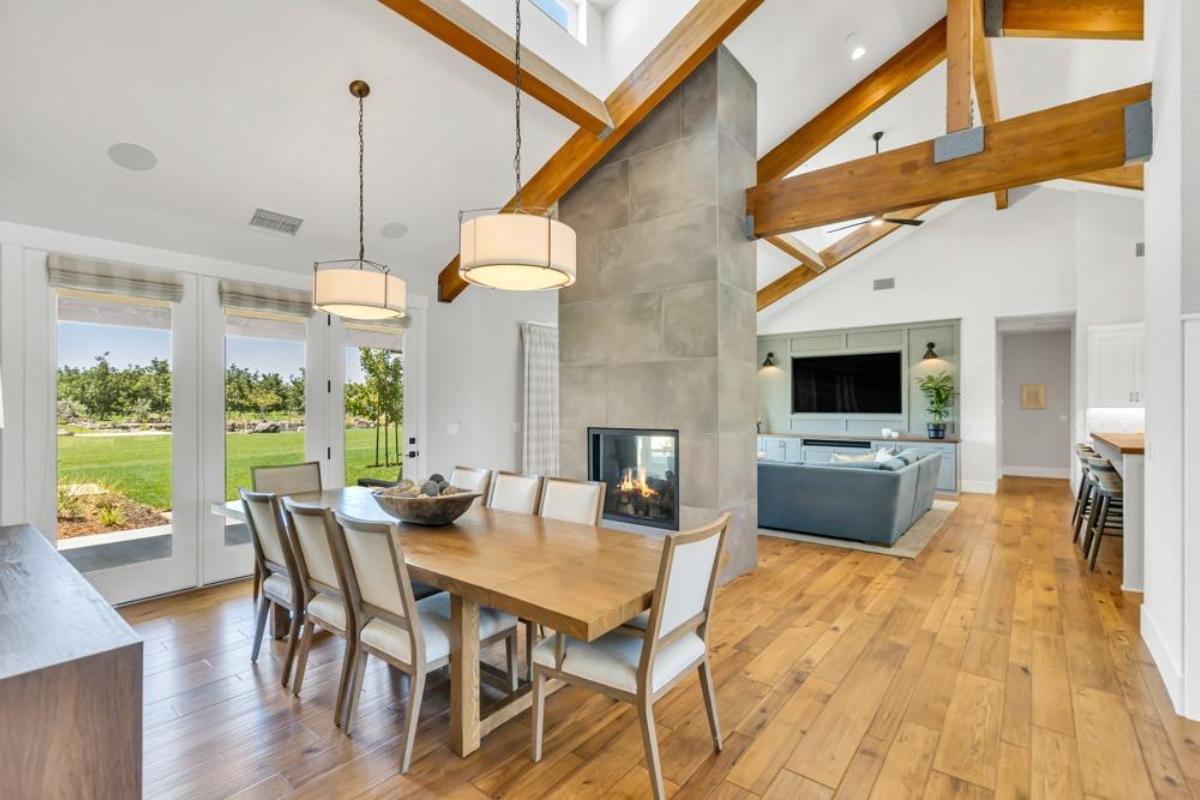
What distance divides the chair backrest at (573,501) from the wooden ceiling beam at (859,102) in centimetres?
409

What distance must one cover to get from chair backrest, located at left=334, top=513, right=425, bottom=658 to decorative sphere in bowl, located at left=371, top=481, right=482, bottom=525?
1.57 feet

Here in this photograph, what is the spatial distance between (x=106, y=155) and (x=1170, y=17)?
18.1 ft

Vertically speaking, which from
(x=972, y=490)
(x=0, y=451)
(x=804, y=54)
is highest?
(x=804, y=54)

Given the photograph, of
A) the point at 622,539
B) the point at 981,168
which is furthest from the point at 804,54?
the point at 622,539

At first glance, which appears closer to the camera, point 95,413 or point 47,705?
point 47,705

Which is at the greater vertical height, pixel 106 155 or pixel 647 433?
pixel 106 155

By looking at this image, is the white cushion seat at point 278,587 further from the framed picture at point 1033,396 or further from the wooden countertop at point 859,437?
the framed picture at point 1033,396

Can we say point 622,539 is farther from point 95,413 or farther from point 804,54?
point 804,54

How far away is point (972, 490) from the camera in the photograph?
7566 millimetres

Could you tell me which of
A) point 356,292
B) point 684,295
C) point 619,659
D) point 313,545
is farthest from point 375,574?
point 684,295

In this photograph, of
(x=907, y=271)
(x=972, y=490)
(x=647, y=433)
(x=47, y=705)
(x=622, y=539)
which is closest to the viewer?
(x=47, y=705)

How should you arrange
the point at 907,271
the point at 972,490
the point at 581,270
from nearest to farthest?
1. the point at 581,270
2. the point at 972,490
3. the point at 907,271

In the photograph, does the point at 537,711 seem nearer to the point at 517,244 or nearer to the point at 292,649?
the point at 292,649

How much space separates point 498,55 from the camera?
312 cm
